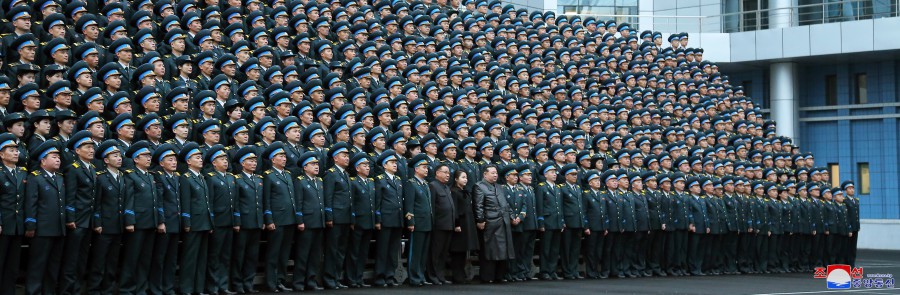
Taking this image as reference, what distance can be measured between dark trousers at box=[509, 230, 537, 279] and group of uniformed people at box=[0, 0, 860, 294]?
26 mm

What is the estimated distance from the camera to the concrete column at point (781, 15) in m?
29.4

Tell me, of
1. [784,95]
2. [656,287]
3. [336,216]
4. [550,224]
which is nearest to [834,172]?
[784,95]

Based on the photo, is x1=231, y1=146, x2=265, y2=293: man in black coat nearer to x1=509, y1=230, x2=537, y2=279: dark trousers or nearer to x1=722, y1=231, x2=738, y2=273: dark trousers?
x1=509, y1=230, x2=537, y2=279: dark trousers

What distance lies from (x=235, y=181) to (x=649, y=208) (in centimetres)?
712

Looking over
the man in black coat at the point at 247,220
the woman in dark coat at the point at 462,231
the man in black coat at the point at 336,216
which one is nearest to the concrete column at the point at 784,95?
the woman in dark coat at the point at 462,231

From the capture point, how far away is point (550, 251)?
15.7m

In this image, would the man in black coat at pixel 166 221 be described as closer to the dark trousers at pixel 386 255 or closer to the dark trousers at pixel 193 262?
the dark trousers at pixel 193 262

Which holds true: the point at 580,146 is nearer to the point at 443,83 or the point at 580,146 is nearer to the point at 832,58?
the point at 443,83

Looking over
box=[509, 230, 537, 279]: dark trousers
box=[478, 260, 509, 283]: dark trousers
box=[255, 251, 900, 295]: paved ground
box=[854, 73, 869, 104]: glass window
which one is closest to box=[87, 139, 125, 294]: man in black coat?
box=[255, 251, 900, 295]: paved ground

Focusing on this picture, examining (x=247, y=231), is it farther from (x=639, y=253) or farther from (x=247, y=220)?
(x=639, y=253)

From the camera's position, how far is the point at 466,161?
15.3 meters

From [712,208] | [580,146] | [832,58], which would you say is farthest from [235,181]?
[832,58]

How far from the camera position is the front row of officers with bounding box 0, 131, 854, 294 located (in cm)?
1094

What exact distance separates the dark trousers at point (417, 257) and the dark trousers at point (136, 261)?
3.35 m
